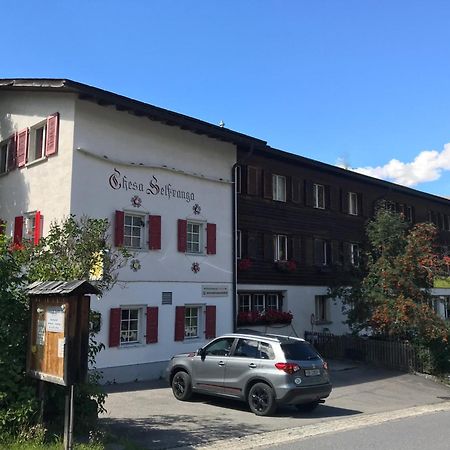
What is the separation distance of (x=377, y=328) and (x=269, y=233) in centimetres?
546

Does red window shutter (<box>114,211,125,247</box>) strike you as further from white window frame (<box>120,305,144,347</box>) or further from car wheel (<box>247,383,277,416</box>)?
car wheel (<box>247,383,277,416</box>)

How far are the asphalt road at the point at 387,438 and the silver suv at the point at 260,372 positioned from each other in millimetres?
1490

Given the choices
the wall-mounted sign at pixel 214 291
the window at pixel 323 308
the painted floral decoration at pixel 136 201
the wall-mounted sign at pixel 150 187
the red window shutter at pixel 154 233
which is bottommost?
the window at pixel 323 308

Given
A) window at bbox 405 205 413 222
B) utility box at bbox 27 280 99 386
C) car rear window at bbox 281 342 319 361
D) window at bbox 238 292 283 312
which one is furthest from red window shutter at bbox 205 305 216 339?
window at bbox 405 205 413 222

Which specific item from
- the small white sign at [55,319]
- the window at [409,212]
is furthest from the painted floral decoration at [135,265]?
the window at [409,212]

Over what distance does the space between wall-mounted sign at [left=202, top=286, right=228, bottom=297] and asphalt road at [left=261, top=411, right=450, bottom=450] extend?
8523 mm

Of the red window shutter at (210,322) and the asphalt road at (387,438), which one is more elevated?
the red window shutter at (210,322)

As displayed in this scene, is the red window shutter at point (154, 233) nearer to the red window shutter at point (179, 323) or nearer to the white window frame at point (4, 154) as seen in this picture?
the red window shutter at point (179, 323)

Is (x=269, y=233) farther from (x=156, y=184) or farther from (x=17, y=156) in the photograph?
(x=17, y=156)

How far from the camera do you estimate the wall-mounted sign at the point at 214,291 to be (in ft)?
60.5

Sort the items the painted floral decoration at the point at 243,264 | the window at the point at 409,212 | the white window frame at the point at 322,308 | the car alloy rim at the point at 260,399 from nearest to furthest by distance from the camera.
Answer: the car alloy rim at the point at 260,399 < the painted floral decoration at the point at 243,264 < the white window frame at the point at 322,308 < the window at the point at 409,212

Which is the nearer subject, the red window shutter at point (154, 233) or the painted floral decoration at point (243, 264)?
the red window shutter at point (154, 233)

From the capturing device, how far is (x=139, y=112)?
16.5 metres

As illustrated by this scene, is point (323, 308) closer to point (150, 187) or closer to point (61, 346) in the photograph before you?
point (150, 187)
